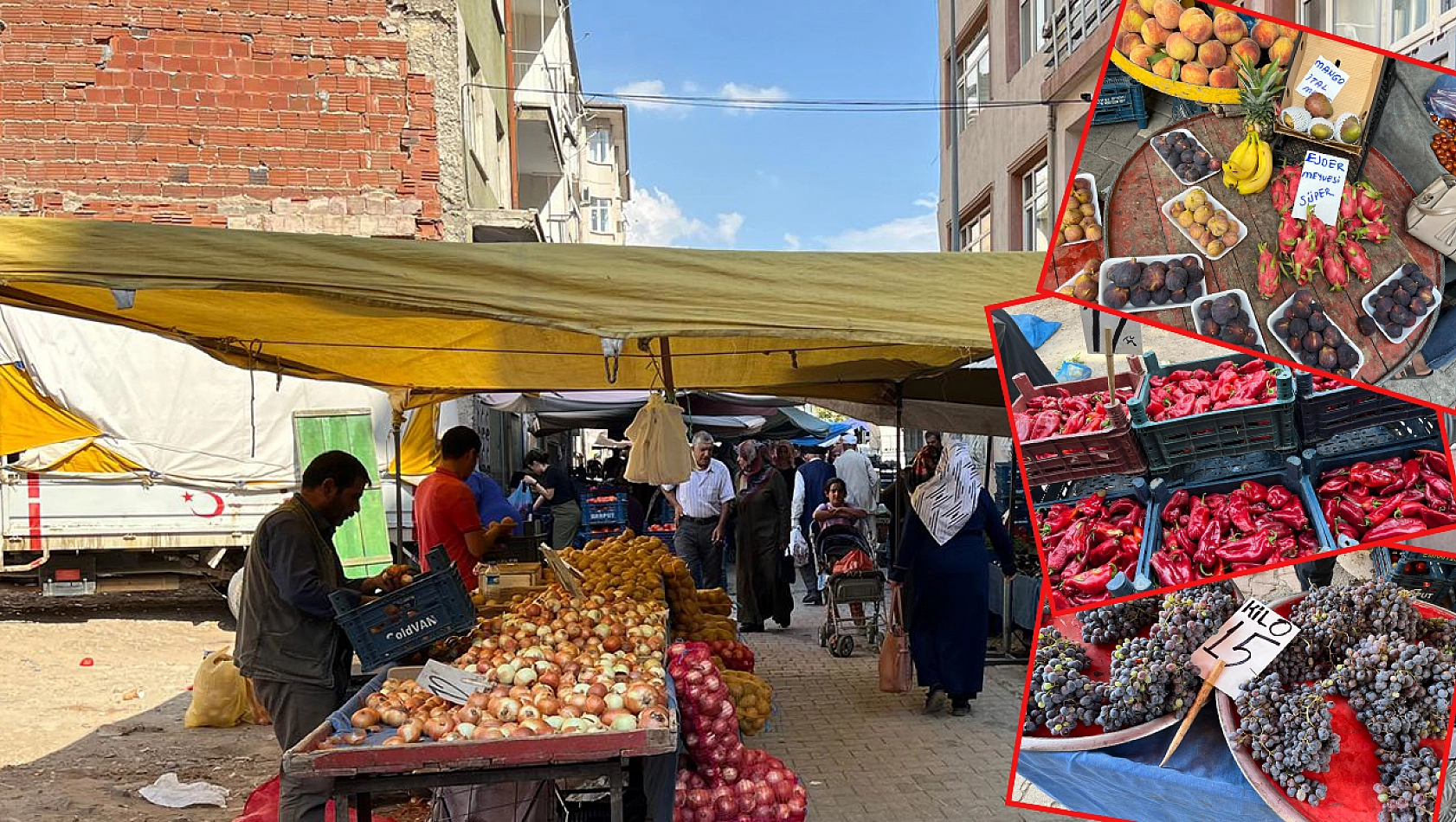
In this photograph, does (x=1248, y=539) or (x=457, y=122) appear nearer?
(x=1248, y=539)

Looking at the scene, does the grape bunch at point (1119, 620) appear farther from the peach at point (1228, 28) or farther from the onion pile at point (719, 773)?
the peach at point (1228, 28)

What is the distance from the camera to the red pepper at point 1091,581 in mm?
3105

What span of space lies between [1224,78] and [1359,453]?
110 centimetres

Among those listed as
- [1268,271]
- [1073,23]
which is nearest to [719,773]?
[1268,271]

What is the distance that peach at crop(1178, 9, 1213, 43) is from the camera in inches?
108

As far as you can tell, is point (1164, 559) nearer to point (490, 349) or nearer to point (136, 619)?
point (490, 349)

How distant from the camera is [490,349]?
589 centimetres

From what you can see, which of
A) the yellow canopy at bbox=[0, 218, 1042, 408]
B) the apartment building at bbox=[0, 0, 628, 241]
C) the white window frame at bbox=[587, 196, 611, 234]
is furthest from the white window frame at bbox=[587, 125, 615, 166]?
the yellow canopy at bbox=[0, 218, 1042, 408]

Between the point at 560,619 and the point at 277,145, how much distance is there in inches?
341

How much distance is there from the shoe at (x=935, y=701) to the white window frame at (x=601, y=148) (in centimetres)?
6065

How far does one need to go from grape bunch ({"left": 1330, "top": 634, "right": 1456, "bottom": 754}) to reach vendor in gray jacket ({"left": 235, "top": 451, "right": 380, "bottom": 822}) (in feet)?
12.0

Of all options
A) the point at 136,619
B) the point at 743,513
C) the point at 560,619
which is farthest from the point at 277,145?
the point at 560,619

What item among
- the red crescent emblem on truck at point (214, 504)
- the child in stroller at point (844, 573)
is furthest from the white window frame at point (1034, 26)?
the red crescent emblem on truck at point (214, 504)

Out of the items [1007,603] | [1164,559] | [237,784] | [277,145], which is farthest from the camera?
[277,145]
